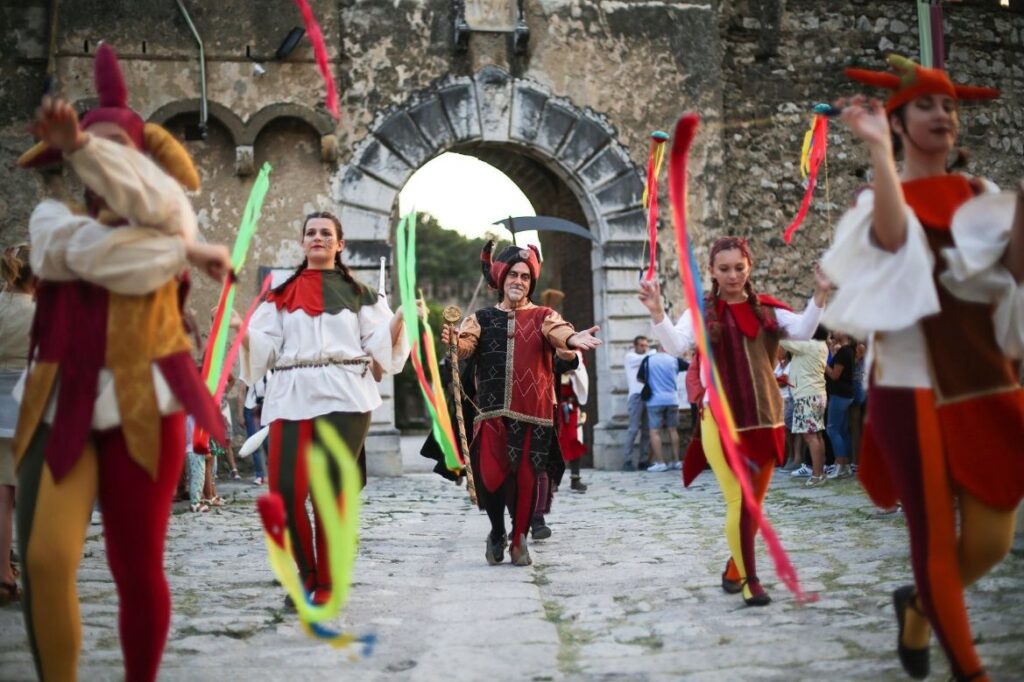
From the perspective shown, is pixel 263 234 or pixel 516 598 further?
pixel 263 234

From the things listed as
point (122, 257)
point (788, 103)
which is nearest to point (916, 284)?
point (122, 257)

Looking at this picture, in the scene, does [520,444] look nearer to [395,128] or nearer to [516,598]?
[516,598]

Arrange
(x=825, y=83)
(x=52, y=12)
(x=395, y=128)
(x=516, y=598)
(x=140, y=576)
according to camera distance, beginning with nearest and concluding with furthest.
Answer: (x=140, y=576) → (x=516, y=598) → (x=52, y=12) → (x=395, y=128) → (x=825, y=83)

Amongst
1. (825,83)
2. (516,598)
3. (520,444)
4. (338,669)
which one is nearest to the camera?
(338,669)

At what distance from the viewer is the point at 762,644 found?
3939 mm

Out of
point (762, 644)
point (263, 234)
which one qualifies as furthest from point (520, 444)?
point (263, 234)

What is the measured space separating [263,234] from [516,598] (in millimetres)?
8422

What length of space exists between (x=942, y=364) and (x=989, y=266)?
0.30 m

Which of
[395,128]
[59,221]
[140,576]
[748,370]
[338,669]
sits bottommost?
[338,669]

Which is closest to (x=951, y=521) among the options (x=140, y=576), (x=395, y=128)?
(x=140, y=576)

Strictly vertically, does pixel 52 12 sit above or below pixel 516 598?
above

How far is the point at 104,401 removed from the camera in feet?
9.96

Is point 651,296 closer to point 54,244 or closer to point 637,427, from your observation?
point 54,244

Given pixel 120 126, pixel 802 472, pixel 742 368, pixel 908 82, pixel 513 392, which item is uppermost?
pixel 908 82
